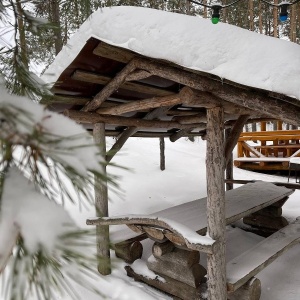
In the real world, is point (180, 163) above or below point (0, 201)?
below

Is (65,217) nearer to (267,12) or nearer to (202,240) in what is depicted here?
(202,240)

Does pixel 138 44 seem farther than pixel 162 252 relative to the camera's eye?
No

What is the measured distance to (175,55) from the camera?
261cm

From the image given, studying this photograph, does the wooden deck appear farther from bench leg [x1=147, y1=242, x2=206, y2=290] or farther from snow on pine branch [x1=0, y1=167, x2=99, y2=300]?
snow on pine branch [x1=0, y1=167, x2=99, y2=300]

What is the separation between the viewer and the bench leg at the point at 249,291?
11.2 ft

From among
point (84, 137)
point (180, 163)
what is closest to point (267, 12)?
point (180, 163)

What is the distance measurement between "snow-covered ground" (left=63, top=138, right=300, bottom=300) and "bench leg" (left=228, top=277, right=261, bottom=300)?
0.62 metres

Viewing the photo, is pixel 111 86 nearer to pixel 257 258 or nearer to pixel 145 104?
pixel 145 104

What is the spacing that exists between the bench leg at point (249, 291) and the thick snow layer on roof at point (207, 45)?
2.43 metres

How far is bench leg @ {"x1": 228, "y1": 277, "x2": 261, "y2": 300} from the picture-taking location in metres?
3.40

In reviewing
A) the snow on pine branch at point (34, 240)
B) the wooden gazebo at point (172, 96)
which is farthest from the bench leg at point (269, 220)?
the snow on pine branch at point (34, 240)

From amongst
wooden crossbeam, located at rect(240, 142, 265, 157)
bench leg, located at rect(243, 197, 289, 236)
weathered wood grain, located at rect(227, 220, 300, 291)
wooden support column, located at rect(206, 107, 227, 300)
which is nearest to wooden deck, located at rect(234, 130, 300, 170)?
wooden crossbeam, located at rect(240, 142, 265, 157)

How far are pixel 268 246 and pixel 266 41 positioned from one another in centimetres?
290

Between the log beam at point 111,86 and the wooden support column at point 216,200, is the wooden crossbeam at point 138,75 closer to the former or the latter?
the log beam at point 111,86
